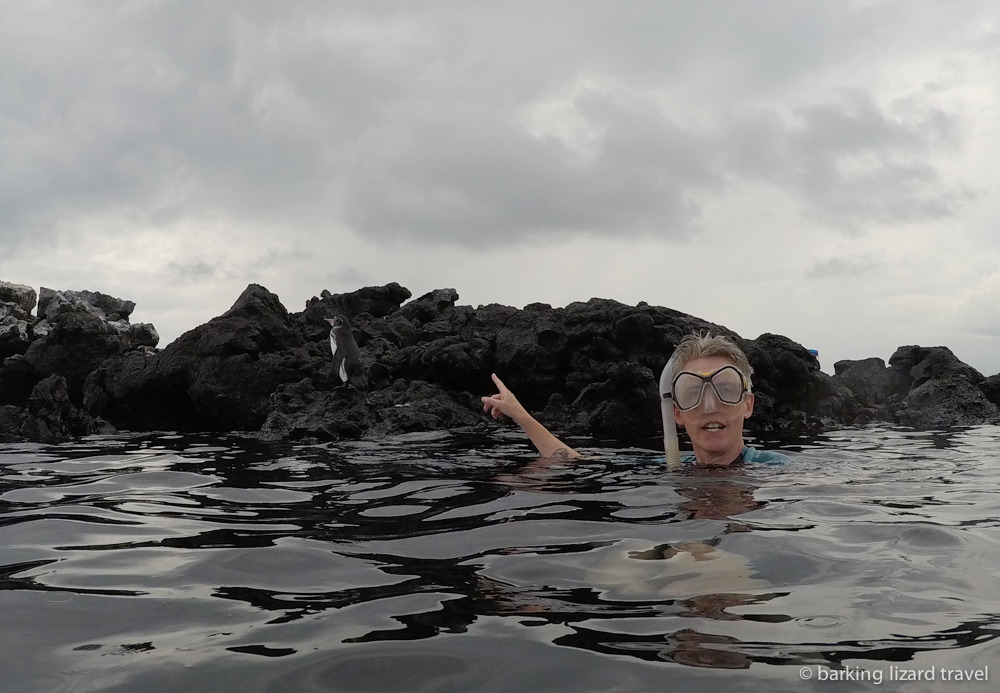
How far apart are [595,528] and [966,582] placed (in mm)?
1634

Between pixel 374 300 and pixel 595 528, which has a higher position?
pixel 374 300

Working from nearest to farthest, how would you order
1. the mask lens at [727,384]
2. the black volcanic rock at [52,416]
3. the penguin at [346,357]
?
the mask lens at [727,384] → the black volcanic rock at [52,416] → the penguin at [346,357]

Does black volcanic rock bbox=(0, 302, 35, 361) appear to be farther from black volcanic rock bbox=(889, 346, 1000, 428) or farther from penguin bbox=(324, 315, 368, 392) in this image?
black volcanic rock bbox=(889, 346, 1000, 428)

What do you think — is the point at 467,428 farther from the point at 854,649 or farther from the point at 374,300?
the point at 854,649

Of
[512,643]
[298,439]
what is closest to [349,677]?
[512,643]

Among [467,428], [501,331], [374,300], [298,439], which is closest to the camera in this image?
[298,439]

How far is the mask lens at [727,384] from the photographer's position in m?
5.38

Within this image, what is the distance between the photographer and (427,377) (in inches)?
652

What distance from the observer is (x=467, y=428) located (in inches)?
527

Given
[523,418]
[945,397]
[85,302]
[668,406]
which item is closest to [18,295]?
[85,302]

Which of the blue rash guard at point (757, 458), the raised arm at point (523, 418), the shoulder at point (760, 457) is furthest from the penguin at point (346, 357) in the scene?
the shoulder at point (760, 457)

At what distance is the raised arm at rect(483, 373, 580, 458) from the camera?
20.3ft

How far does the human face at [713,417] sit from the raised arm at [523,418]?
128 centimetres

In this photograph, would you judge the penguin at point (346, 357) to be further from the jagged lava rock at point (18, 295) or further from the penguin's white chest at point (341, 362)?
the jagged lava rock at point (18, 295)
